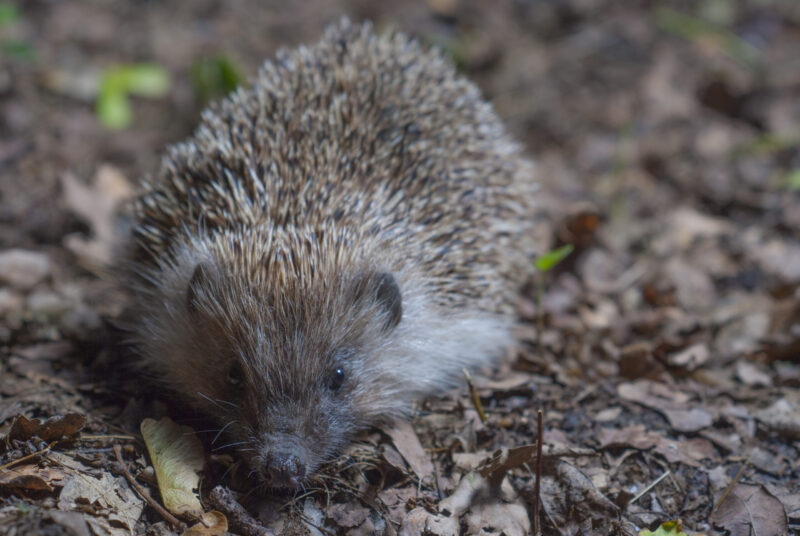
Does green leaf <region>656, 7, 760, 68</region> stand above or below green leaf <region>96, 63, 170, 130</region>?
below

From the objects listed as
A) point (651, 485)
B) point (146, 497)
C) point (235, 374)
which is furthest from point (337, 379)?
point (651, 485)

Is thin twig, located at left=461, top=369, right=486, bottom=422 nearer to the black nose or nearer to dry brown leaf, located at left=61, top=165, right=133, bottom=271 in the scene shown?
the black nose

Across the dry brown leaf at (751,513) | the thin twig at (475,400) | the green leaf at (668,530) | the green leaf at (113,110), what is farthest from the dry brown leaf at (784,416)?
the green leaf at (113,110)

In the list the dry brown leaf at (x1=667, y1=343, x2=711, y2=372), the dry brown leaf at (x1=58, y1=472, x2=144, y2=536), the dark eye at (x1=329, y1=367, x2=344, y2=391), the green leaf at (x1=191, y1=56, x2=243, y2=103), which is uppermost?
the green leaf at (x1=191, y1=56, x2=243, y2=103)

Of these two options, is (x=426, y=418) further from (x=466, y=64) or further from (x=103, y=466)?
(x=466, y=64)

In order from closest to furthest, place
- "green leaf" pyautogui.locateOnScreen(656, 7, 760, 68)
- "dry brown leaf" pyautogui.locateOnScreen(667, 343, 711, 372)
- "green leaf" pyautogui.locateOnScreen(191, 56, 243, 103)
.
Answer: "dry brown leaf" pyautogui.locateOnScreen(667, 343, 711, 372), "green leaf" pyautogui.locateOnScreen(191, 56, 243, 103), "green leaf" pyautogui.locateOnScreen(656, 7, 760, 68)

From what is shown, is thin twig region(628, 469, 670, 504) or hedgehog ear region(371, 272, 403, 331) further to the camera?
hedgehog ear region(371, 272, 403, 331)

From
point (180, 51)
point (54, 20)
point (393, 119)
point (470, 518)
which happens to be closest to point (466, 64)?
point (180, 51)

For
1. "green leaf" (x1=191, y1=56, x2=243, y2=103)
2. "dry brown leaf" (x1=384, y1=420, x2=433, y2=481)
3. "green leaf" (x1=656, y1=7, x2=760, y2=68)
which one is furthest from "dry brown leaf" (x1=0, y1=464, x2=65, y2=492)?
"green leaf" (x1=656, y1=7, x2=760, y2=68)

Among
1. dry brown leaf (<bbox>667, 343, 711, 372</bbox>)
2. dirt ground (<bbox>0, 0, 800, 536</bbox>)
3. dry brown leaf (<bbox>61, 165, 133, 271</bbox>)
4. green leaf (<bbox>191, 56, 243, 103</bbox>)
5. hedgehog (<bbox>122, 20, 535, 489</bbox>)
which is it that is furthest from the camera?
green leaf (<bbox>191, 56, 243, 103</bbox>)

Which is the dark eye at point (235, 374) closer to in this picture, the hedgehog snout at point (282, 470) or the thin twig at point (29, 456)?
the hedgehog snout at point (282, 470)
